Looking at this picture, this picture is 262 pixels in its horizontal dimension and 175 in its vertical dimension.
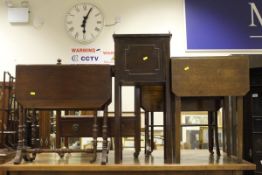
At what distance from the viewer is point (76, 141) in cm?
568

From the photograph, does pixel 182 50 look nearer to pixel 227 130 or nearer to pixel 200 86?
pixel 227 130

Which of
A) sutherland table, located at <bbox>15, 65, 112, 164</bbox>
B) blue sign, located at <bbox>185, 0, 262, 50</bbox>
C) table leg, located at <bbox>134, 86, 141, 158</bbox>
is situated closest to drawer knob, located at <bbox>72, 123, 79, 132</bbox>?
table leg, located at <bbox>134, 86, 141, 158</bbox>

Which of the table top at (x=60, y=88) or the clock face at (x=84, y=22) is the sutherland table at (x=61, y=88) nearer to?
the table top at (x=60, y=88)

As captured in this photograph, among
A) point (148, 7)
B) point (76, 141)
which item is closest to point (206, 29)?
point (148, 7)

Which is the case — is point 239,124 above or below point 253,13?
below

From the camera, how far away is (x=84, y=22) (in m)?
6.02

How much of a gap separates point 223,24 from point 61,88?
4085 millimetres

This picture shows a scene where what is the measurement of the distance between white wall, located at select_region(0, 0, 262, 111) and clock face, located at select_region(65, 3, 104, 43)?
3.3 inches

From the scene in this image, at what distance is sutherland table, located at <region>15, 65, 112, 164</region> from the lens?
2.59 metres

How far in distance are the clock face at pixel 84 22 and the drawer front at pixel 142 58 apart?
3.49 m

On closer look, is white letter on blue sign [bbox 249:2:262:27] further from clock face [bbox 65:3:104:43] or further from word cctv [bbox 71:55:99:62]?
word cctv [bbox 71:55:99:62]

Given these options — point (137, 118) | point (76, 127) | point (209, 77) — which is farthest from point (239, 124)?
point (76, 127)

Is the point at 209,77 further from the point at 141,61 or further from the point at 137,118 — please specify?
the point at 137,118

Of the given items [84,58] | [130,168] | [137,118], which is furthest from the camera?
[84,58]
